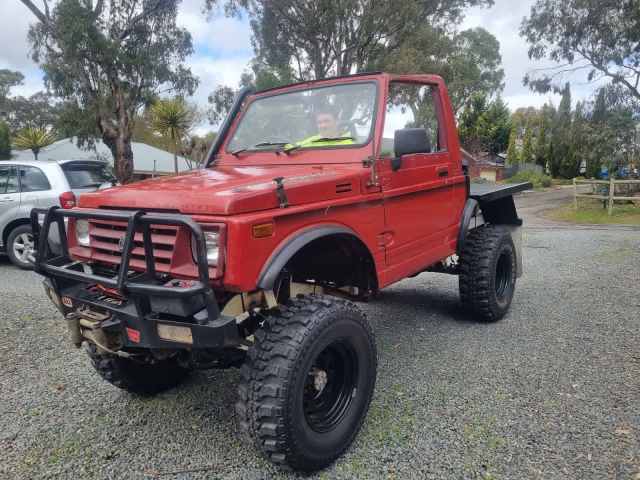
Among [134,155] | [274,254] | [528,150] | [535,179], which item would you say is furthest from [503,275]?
[528,150]

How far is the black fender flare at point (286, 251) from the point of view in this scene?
2273mm

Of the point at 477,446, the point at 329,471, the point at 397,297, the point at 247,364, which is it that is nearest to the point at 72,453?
the point at 247,364

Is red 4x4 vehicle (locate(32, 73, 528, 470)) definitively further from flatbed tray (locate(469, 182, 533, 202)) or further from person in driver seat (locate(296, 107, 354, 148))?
flatbed tray (locate(469, 182, 533, 202))

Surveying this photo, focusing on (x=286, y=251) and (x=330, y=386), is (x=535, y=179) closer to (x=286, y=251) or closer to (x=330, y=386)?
(x=330, y=386)

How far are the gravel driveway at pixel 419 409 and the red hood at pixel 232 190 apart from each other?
1.34m

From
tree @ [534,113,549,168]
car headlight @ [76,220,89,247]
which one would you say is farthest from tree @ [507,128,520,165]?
car headlight @ [76,220,89,247]

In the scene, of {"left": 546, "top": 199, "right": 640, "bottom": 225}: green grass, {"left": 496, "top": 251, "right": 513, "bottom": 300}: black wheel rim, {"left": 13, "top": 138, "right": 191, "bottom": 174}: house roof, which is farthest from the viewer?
{"left": 13, "top": 138, "right": 191, "bottom": 174}: house roof

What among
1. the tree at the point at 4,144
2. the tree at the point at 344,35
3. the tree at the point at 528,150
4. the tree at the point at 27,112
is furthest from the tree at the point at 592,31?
the tree at the point at 27,112

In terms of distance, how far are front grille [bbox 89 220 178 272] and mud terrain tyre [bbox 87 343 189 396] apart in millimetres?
656

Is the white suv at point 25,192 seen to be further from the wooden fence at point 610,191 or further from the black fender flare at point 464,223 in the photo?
the wooden fence at point 610,191

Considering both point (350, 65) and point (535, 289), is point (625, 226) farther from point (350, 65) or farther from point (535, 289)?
point (350, 65)

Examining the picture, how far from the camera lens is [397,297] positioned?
5.69 m

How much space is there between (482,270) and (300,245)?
2469mm

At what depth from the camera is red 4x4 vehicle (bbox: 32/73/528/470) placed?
2240 millimetres
